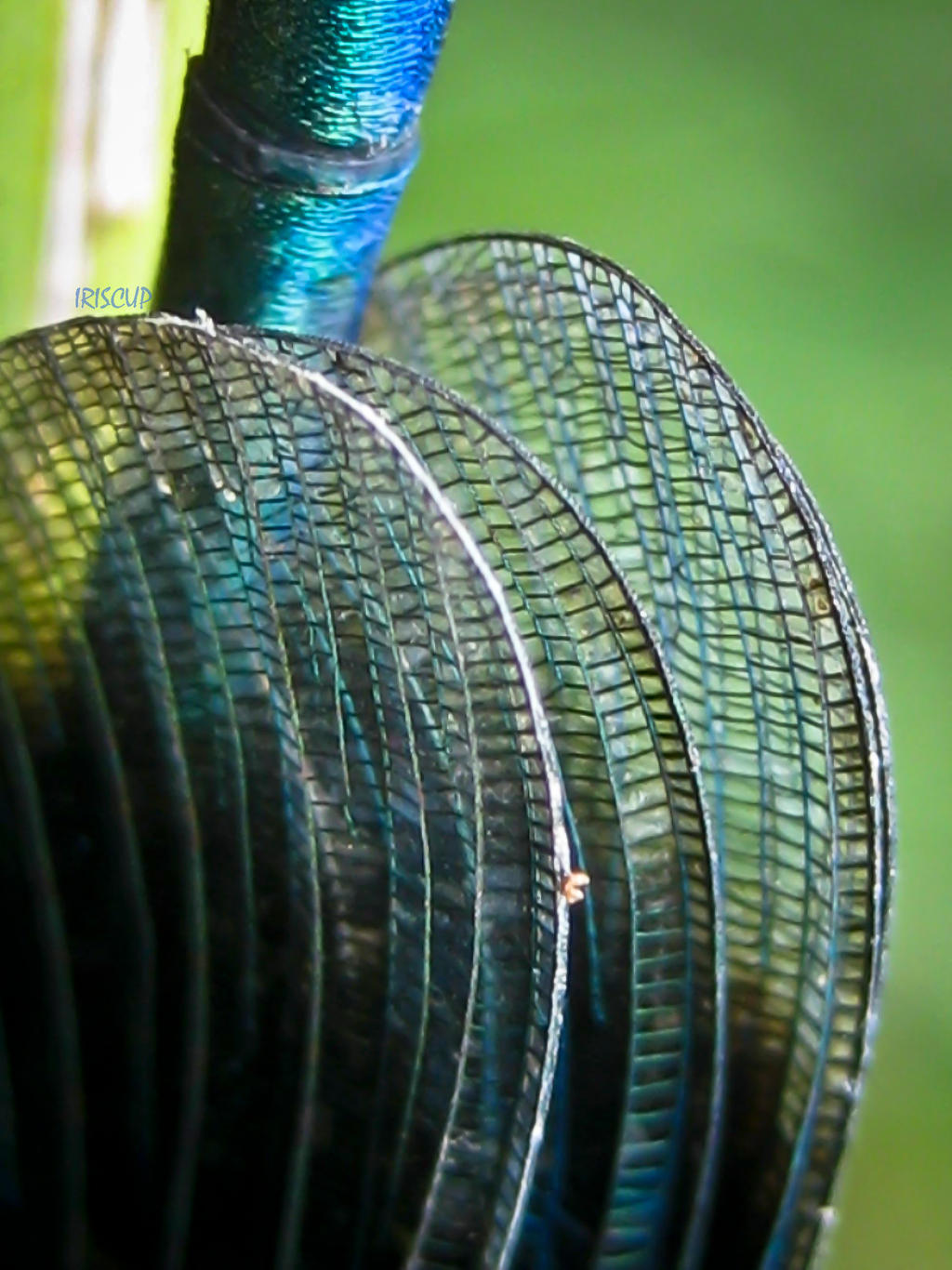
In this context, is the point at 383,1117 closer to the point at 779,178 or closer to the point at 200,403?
the point at 200,403

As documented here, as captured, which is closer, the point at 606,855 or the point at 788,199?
the point at 606,855

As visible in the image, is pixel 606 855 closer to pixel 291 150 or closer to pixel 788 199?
pixel 291 150

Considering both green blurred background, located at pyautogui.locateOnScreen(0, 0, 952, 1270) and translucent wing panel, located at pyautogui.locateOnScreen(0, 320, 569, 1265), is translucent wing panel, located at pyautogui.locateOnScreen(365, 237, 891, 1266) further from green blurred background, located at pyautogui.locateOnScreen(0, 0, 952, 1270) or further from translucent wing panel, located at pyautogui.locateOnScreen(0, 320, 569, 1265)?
green blurred background, located at pyautogui.locateOnScreen(0, 0, 952, 1270)

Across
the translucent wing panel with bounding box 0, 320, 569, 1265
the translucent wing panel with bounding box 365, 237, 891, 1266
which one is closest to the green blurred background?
the translucent wing panel with bounding box 365, 237, 891, 1266

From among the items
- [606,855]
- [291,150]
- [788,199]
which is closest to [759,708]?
[606,855]

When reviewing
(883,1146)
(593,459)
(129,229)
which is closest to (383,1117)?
(593,459)

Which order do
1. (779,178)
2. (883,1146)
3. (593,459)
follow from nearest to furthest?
(593,459), (883,1146), (779,178)
